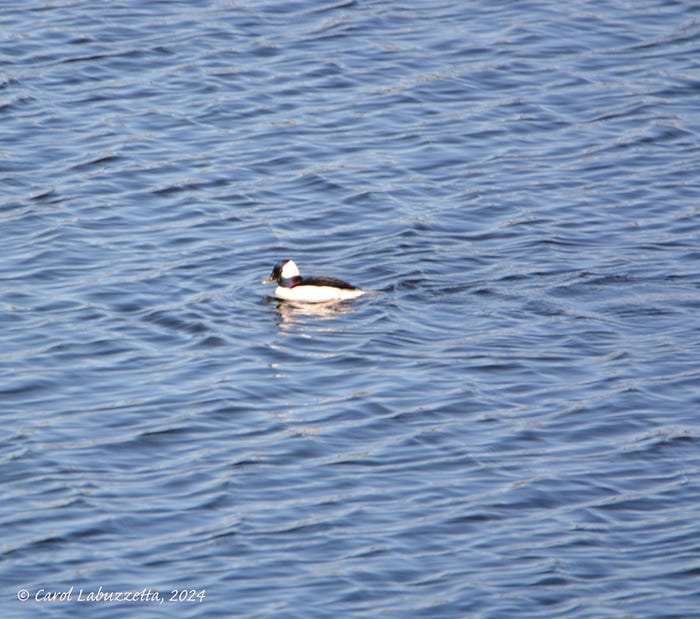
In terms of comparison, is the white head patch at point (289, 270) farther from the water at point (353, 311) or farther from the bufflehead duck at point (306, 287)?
the water at point (353, 311)

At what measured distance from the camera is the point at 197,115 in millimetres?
21609

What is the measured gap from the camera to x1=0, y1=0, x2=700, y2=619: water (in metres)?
11.3

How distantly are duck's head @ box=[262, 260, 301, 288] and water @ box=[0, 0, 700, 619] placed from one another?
34 centimetres

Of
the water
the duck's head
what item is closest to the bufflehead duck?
the duck's head

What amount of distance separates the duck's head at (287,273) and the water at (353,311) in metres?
0.34

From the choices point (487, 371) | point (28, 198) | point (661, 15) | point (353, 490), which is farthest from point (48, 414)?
point (661, 15)

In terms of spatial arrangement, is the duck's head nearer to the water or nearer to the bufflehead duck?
the bufflehead duck

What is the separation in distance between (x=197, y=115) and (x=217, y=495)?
10.5 metres

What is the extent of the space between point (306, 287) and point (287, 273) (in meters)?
0.38

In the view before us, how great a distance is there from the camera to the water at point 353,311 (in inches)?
446

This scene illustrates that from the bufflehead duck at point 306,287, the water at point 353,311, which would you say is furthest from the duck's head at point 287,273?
the water at point 353,311

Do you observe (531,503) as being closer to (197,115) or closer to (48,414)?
(48,414)

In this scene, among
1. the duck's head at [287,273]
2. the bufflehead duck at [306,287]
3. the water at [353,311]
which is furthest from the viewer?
the duck's head at [287,273]

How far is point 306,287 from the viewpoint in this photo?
1647cm
